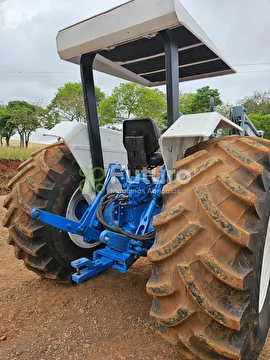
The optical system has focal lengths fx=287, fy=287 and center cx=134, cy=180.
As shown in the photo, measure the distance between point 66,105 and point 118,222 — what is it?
31.7 m

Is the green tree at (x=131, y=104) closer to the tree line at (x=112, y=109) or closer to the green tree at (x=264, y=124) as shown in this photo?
the tree line at (x=112, y=109)

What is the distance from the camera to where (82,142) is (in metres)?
2.63

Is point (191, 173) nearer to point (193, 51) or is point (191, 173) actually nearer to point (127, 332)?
point (127, 332)

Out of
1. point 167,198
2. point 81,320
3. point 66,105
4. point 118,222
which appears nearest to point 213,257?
point 167,198

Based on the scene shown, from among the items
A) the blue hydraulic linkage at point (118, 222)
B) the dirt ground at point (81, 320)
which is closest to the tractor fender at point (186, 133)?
the blue hydraulic linkage at point (118, 222)

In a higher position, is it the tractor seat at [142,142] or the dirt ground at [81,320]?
the tractor seat at [142,142]

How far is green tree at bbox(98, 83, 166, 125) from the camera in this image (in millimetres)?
27250

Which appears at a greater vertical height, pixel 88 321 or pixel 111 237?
pixel 111 237

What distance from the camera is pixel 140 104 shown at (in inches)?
1083

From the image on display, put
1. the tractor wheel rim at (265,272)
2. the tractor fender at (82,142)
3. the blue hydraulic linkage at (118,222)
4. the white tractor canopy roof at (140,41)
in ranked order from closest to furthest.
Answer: the white tractor canopy roof at (140,41), the tractor wheel rim at (265,272), the blue hydraulic linkage at (118,222), the tractor fender at (82,142)

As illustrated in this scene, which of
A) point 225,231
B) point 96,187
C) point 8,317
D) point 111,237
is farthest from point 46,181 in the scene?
point 225,231

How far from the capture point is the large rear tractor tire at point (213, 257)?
4.35ft

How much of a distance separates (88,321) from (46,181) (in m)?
1.20

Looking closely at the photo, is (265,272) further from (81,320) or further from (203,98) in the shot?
(203,98)
